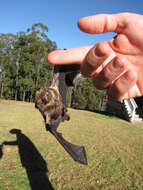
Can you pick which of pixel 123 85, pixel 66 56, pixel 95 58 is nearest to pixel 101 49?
pixel 95 58

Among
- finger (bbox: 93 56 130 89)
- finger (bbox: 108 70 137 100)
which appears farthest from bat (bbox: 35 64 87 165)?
finger (bbox: 108 70 137 100)

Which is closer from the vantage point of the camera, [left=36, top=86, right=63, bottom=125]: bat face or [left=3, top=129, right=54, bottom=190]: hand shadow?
[left=36, top=86, right=63, bottom=125]: bat face

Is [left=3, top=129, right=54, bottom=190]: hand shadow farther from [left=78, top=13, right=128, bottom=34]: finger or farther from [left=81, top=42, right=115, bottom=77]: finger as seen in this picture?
[left=78, top=13, right=128, bottom=34]: finger

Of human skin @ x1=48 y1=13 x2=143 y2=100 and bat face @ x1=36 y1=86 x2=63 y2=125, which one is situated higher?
human skin @ x1=48 y1=13 x2=143 y2=100

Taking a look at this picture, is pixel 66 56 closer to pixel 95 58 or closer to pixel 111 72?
pixel 95 58

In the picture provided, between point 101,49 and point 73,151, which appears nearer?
point 101,49

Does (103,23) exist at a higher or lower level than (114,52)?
higher
